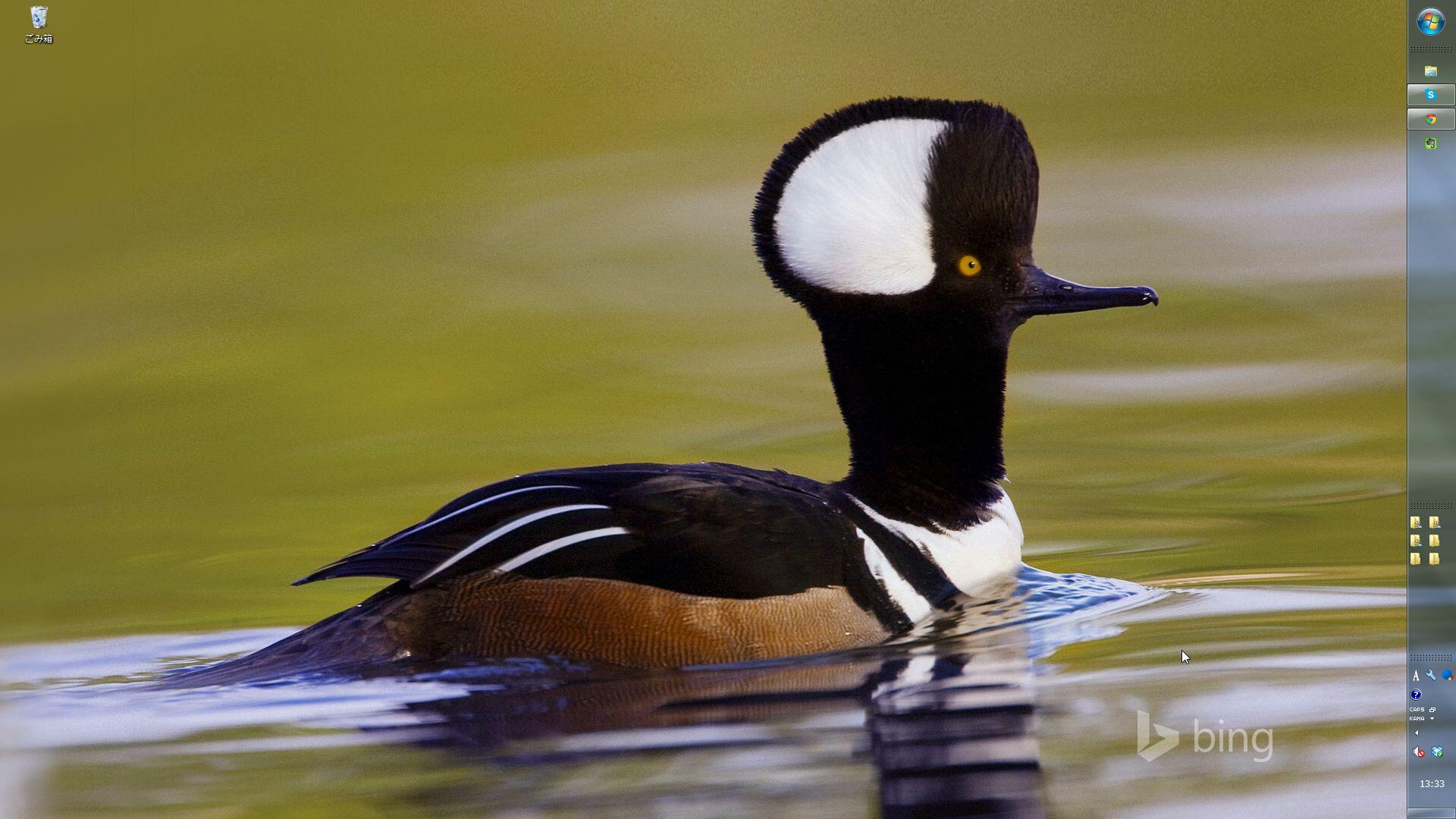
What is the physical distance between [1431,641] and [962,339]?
172 centimetres

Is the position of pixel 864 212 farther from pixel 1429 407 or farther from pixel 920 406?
pixel 1429 407

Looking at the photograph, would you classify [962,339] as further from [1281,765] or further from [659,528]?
[1281,765]

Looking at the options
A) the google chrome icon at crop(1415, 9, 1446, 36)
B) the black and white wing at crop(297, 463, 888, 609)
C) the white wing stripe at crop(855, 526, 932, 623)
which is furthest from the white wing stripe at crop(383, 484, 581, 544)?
the google chrome icon at crop(1415, 9, 1446, 36)

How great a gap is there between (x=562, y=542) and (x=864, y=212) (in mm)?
1410

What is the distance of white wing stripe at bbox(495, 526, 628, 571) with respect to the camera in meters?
5.41

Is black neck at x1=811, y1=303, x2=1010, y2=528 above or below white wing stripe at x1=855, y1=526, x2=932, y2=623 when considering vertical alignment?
above

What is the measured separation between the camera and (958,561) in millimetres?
5984

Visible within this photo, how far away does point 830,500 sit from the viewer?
5844mm

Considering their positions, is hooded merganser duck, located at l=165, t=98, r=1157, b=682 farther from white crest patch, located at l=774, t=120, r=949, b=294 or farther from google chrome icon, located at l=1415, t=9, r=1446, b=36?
google chrome icon, located at l=1415, t=9, r=1446, b=36

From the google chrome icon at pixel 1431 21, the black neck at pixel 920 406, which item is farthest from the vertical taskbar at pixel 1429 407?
the black neck at pixel 920 406

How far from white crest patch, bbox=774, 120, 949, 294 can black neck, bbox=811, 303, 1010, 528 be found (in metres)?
0.17

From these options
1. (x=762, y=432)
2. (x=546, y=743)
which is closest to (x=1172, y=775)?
(x=546, y=743)

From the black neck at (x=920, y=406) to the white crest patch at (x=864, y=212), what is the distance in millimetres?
169

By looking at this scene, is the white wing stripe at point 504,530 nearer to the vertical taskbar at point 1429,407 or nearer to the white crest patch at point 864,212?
the white crest patch at point 864,212
